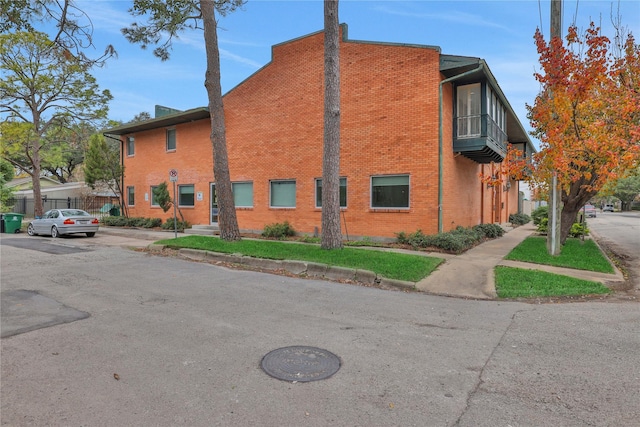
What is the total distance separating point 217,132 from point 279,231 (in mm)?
4963

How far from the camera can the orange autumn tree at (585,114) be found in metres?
9.22


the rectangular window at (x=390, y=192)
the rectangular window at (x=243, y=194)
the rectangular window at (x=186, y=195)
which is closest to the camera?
the rectangular window at (x=390, y=192)

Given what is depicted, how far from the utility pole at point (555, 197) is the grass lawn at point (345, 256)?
3.31 m

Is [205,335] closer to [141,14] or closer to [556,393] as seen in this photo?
[556,393]

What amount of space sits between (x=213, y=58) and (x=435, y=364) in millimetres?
11862

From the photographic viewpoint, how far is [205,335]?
474 centimetres

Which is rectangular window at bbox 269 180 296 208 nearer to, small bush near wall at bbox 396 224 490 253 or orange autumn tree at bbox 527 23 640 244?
small bush near wall at bbox 396 224 490 253

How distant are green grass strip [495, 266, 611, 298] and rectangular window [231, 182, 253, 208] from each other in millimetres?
12076

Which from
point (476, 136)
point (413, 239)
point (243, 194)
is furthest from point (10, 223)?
point (476, 136)

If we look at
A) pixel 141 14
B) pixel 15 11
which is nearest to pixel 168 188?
pixel 141 14

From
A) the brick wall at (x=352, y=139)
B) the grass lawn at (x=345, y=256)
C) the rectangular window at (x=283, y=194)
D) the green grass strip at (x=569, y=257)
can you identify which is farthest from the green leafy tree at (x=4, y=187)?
the green grass strip at (x=569, y=257)

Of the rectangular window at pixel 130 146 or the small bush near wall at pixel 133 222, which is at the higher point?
the rectangular window at pixel 130 146

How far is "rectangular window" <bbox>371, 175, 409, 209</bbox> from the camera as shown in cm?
1369

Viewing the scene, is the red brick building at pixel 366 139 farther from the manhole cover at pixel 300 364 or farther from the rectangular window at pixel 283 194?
the manhole cover at pixel 300 364
